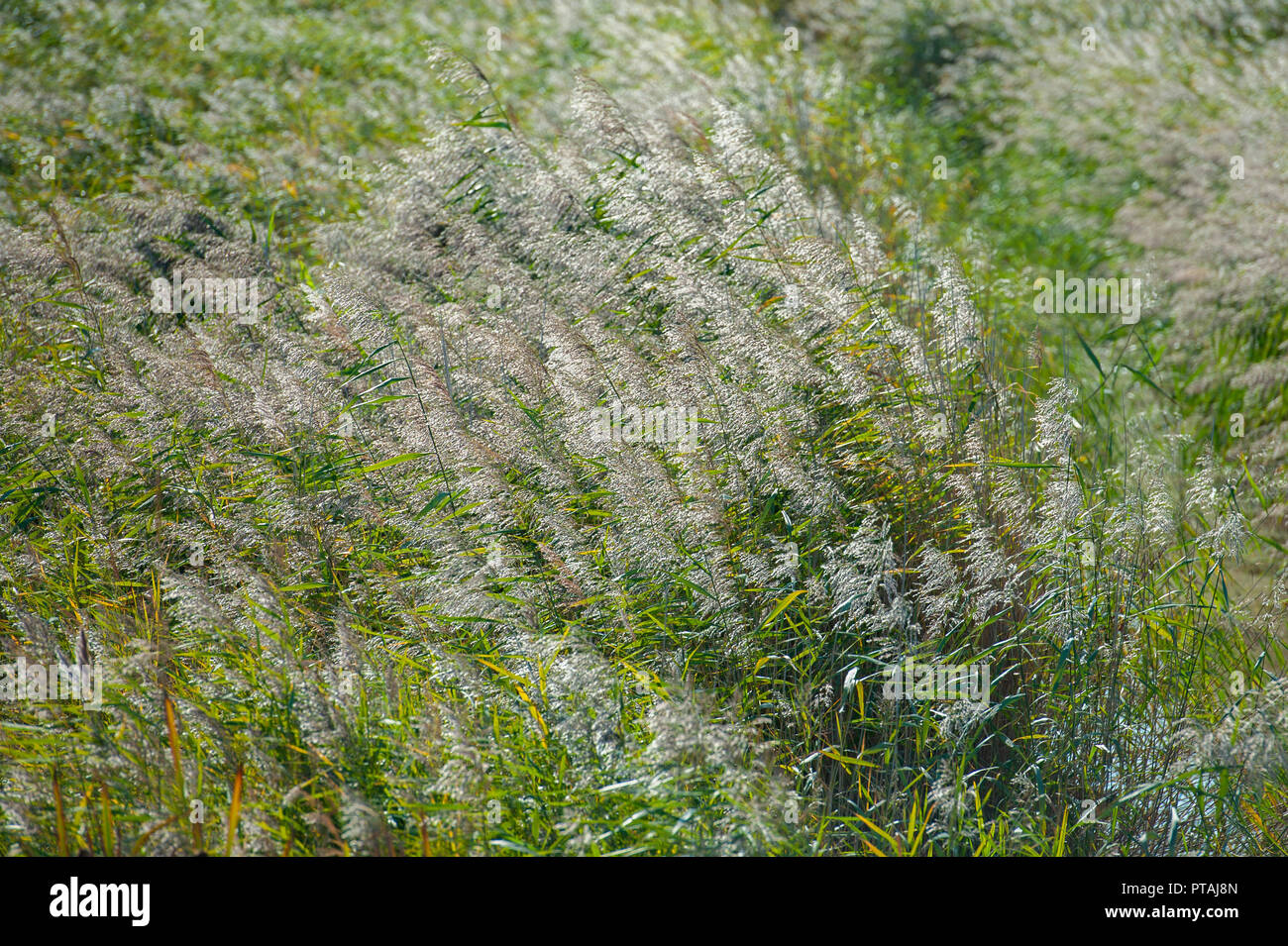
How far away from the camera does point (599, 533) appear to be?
3.34 meters

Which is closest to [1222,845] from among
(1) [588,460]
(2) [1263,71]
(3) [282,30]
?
(1) [588,460]

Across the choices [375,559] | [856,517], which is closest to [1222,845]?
[856,517]

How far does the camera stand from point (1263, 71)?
8172mm

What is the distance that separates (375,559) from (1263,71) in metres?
8.68

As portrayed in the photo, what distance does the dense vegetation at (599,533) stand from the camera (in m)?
2.56

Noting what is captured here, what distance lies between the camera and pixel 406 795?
2.59 m

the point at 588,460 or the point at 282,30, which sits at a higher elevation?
the point at 282,30

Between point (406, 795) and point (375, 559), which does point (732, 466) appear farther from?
point (406, 795)

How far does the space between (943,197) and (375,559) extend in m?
5.58

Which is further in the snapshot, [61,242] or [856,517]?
[61,242]

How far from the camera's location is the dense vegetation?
8.40 ft

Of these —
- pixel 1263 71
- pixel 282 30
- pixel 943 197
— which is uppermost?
pixel 282 30
